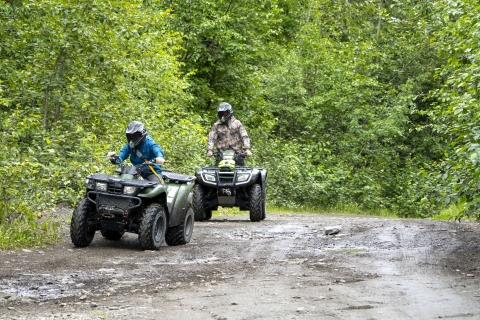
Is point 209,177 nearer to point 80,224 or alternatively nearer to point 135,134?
point 135,134

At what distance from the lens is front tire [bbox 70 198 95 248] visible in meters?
10.6

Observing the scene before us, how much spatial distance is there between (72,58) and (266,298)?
9912 millimetres

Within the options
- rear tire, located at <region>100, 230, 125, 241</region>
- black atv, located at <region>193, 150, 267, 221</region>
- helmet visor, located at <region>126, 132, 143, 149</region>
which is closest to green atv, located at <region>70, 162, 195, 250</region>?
helmet visor, located at <region>126, 132, 143, 149</region>

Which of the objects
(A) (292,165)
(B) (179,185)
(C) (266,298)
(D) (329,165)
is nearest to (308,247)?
(B) (179,185)

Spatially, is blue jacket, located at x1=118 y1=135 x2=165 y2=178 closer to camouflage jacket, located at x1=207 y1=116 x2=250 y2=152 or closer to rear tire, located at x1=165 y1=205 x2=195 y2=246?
rear tire, located at x1=165 y1=205 x2=195 y2=246

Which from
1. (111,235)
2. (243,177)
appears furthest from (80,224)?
A: (243,177)

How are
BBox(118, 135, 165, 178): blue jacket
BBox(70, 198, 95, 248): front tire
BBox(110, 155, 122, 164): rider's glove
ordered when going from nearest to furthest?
1. BBox(70, 198, 95, 248): front tire
2. BBox(110, 155, 122, 164): rider's glove
3. BBox(118, 135, 165, 178): blue jacket

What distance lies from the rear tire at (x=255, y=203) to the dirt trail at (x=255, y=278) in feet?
10.7

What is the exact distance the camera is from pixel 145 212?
35.5 ft

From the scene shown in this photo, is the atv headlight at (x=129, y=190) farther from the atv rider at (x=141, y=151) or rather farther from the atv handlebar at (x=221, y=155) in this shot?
the atv handlebar at (x=221, y=155)

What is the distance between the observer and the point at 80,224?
1064 centimetres

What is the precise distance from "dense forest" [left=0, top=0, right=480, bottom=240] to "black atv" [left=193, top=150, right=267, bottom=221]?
6.88ft

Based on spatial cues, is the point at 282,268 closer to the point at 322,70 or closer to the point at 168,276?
the point at 168,276

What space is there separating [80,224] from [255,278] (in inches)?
123
